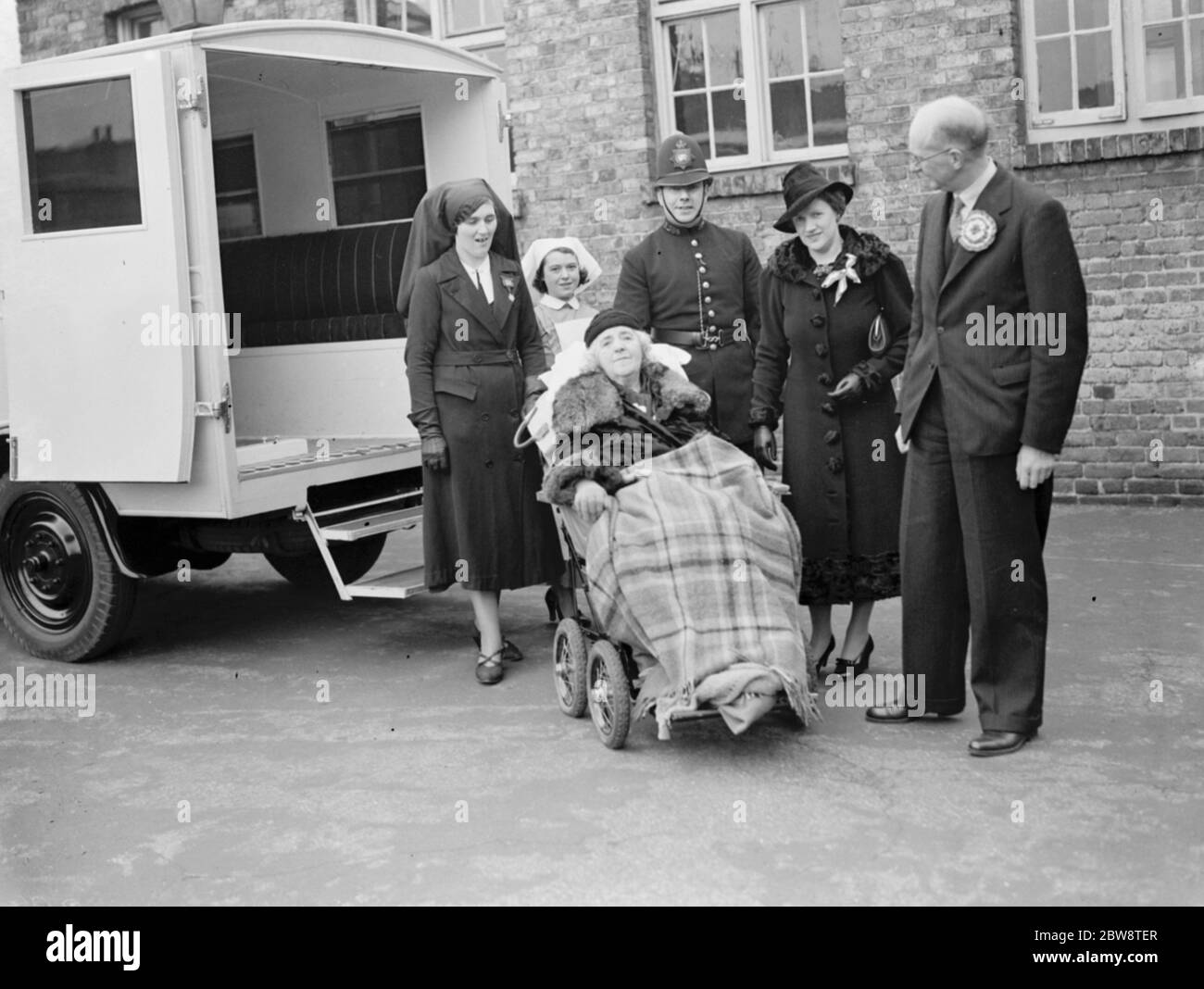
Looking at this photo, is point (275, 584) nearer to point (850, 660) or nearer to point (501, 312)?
point (501, 312)

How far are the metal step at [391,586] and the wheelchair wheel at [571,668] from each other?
3.66ft

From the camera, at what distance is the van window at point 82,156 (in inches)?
257

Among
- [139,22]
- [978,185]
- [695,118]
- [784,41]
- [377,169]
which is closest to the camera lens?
[978,185]

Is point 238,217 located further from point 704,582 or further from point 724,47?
point 704,582

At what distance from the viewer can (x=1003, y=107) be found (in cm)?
941

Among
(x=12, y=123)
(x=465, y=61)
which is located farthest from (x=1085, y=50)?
(x=12, y=123)

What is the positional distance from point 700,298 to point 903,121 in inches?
153

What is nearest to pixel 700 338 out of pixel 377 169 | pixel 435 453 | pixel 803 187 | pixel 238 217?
pixel 803 187

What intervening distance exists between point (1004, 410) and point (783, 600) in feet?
3.21

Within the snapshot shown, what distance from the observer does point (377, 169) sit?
27.5 feet

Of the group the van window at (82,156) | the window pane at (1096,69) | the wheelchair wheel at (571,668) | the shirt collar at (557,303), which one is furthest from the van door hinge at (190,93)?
the window pane at (1096,69)

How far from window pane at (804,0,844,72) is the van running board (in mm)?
4563

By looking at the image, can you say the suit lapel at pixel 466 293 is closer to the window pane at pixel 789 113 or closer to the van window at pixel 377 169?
the van window at pixel 377 169

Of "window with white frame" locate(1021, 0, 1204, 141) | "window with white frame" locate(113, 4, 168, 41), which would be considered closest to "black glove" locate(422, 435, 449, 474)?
"window with white frame" locate(1021, 0, 1204, 141)
